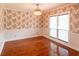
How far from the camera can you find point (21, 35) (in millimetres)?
2816

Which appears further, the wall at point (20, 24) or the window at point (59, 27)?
the window at point (59, 27)

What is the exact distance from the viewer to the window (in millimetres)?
2865

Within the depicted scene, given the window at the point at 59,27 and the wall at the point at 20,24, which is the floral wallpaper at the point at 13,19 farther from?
the window at the point at 59,27

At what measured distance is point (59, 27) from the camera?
10.0 feet

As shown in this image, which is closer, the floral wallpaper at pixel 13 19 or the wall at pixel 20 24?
the wall at pixel 20 24

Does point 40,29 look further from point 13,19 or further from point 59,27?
point 13,19

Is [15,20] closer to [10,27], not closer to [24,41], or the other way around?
[10,27]

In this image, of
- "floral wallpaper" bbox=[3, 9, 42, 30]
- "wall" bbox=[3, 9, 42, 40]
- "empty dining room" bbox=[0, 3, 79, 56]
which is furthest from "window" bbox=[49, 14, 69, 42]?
"floral wallpaper" bbox=[3, 9, 42, 30]

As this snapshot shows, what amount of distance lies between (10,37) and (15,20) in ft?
2.08

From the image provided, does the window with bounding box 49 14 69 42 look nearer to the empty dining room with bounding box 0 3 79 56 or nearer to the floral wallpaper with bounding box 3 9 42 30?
the empty dining room with bounding box 0 3 79 56

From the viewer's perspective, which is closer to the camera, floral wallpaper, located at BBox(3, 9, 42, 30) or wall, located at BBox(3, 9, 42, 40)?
wall, located at BBox(3, 9, 42, 40)

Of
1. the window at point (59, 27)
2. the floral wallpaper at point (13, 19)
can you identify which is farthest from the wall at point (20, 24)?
the window at point (59, 27)

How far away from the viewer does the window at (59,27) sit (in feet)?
9.40

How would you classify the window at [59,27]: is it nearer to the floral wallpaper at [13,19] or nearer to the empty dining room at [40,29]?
the empty dining room at [40,29]
